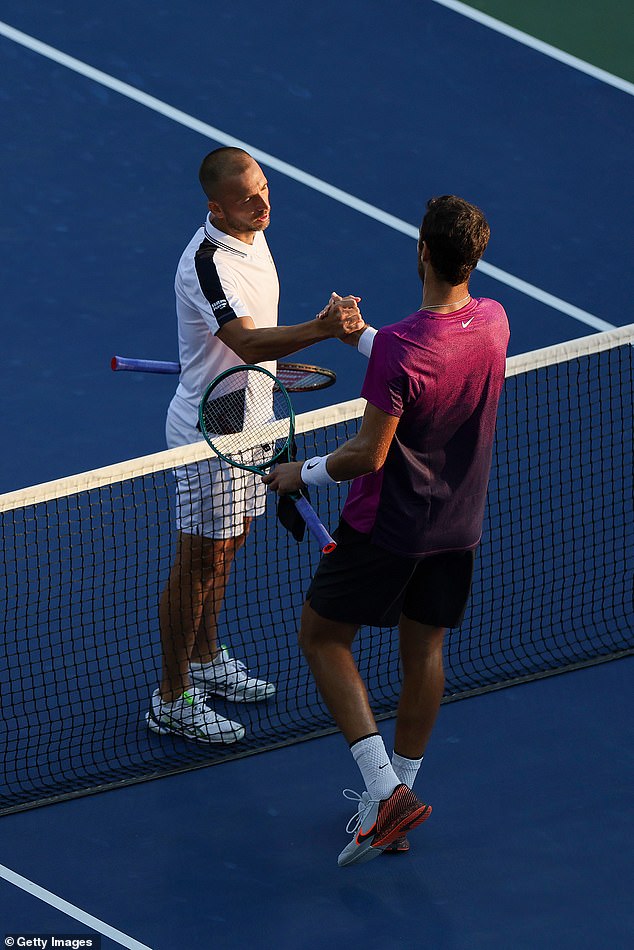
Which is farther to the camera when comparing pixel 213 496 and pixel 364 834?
pixel 213 496

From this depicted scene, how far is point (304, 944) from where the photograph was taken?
525 centimetres

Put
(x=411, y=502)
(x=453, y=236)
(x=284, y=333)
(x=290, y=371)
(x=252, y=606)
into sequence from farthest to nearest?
(x=252, y=606) < (x=290, y=371) < (x=284, y=333) < (x=411, y=502) < (x=453, y=236)

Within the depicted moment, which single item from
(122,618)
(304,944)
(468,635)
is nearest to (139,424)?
(122,618)

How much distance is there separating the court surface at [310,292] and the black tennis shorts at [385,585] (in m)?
0.84

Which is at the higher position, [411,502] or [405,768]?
[411,502]

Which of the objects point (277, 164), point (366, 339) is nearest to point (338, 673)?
point (366, 339)

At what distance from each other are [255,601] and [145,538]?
1.91ft

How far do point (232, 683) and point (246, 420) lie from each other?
3.81ft

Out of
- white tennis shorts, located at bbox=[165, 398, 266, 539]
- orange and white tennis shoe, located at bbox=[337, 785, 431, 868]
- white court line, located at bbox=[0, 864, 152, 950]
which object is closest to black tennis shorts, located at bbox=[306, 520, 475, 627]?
orange and white tennis shoe, located at bbox=[337, 785, 431, 868]

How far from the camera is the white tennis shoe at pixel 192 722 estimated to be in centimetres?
623

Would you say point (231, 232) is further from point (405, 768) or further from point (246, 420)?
point (405, 768)

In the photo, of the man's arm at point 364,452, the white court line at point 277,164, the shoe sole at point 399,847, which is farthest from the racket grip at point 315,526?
the white court line at point 277,164

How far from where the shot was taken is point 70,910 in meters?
5.37

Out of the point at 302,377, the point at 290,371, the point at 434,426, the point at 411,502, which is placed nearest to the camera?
the point at 434,426
